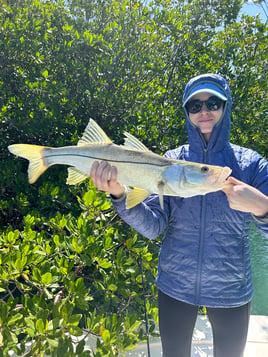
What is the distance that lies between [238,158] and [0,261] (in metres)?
1.93

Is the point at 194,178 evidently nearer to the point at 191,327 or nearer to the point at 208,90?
the point at 208,90

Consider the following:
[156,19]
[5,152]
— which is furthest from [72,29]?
[5,152]

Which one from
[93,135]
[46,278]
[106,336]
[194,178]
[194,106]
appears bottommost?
[106,336]

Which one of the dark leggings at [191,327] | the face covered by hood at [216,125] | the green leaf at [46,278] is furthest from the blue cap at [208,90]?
the green leaf at [46,278]

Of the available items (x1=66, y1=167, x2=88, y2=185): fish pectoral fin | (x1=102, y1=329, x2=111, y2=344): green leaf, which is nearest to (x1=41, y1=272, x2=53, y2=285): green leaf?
(x1=102, y1=329, x2=111, y2=344): green leaf

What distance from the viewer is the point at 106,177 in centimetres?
186

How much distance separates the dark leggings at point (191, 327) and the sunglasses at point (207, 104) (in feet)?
4.58

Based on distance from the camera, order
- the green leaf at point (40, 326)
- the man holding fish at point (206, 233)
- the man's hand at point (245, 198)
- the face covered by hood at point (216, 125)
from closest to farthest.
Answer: the man's hand at point (245, 198)
the green leaf at point (40, 326)
the man holding fish at point (206, 233)
the face covered by hood at point (216, 125)

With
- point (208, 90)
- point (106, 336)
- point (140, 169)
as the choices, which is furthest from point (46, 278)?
point (208, 90)

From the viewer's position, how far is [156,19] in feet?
17.7

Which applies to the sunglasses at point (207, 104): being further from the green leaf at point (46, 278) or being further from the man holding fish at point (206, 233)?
the green leaf at point (46, 278)

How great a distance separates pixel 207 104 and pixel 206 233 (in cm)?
90

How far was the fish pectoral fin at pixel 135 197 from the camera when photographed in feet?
5.92

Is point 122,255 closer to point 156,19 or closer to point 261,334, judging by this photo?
point 261,334
